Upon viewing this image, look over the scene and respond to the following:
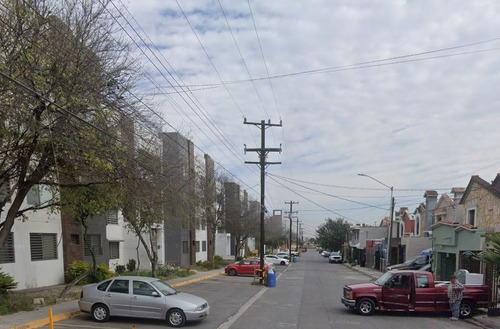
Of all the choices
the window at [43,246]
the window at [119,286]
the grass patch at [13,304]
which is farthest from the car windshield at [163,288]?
the window at [43,246]

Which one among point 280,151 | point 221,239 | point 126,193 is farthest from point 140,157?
point 221,239

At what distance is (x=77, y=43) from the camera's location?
11812 mm

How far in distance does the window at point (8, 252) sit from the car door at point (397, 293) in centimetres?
1568

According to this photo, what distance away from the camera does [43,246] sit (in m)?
22.2

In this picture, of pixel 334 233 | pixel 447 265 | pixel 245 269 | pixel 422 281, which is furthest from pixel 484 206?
pixel 334 233

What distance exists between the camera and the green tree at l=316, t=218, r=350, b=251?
298 feet

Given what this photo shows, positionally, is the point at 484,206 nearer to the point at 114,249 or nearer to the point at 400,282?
the point at 400,282

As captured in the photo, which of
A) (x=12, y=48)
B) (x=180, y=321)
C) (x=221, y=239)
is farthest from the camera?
(x=221, y=239)

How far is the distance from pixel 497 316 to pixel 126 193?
13369mm

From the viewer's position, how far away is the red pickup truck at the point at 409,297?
15.8 m

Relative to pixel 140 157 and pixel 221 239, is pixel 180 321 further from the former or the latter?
pixel 221 239

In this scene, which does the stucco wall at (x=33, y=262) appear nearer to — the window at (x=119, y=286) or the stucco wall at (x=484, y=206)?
the window at (x=119, y=286)

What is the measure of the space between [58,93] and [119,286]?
19.4 ft

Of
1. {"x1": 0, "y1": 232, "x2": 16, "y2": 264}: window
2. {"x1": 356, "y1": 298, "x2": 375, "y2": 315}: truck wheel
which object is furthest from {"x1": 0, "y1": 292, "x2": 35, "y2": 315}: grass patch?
{"x1": 356, "y1": 298, "x2": 375, "y2": 315}: truck wheel
